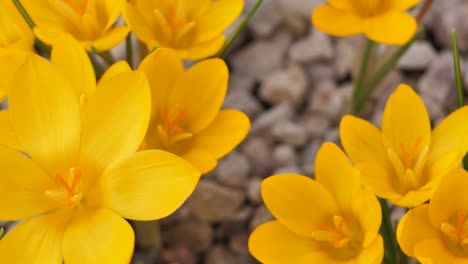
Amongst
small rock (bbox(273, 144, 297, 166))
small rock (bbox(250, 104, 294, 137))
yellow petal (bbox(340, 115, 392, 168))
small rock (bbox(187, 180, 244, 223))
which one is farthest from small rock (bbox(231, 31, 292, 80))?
yellow petal (bbox(340, 115, 392, 168))

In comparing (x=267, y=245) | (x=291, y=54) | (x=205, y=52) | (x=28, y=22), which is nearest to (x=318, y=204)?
(x=267, y=245)

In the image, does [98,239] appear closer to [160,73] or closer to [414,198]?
[160,73]

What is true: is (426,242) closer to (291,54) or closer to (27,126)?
(27,126)

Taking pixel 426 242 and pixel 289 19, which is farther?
pixel 289 19

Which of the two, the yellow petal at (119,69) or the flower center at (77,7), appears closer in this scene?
the yellow petal at (119,69)

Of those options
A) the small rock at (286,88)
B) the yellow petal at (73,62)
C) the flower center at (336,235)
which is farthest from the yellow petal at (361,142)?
the small rock at (286,88)

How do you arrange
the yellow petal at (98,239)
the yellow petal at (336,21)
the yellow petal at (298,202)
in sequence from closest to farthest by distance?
the yellow petal at (98,239) → the yellow petal at (298,202) → the yellow petal at (336,21)

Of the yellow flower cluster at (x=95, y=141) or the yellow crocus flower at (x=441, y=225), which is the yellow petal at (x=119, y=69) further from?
the yellow crocus flower at (x=441, y=225)

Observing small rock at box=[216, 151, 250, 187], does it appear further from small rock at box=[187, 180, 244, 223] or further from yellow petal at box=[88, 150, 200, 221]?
yellow petal at box=[88, 150, 200, 221]
